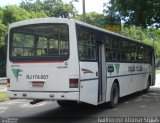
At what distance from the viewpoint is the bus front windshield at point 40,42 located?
1250cm

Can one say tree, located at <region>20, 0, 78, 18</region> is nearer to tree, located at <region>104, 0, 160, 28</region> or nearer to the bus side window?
tree, located at <region>104, 0, 160, 28</region>

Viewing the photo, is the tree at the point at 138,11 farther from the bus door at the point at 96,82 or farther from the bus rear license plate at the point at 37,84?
the bus rear license plate at the point at 37,84

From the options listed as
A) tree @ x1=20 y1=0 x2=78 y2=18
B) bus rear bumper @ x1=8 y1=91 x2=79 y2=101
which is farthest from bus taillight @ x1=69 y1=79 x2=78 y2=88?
tree @ x1=20 y1=0 x2=78 y2=18

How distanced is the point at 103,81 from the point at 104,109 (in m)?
1.46

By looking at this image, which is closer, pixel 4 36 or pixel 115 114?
pixel 115 114

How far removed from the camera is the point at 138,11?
2311 cm

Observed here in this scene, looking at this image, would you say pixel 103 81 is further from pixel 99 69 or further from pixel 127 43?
pixel 127 43

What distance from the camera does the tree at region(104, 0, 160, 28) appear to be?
22672 millimetres

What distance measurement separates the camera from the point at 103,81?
14.6 metres

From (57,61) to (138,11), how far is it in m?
11.8

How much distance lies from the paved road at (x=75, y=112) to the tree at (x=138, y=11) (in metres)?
6.89

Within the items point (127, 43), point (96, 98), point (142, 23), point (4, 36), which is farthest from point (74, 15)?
point (96, 98)

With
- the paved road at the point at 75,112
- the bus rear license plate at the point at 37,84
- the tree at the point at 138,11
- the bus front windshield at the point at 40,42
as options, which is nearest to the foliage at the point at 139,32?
the tree at the point at 138,11

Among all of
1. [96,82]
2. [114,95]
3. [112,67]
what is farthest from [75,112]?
[112,67]
